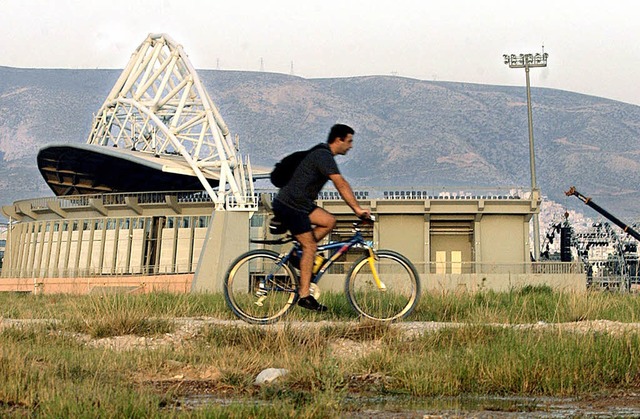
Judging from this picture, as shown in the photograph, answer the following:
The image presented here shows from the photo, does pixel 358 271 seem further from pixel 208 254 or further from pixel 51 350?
pixel 208 254

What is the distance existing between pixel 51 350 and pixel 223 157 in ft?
179

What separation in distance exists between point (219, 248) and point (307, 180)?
46174mm

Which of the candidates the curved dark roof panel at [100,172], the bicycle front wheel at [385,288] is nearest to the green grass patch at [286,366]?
the bicycle front wheel at [385,288]

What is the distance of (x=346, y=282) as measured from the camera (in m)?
9.59

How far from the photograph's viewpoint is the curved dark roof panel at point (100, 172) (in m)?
73.8

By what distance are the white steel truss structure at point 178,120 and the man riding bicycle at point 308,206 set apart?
159 ft

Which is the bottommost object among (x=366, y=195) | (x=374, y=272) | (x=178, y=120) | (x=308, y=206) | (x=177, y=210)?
(x=374, y=272)

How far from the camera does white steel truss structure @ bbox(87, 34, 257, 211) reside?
61.7 metres

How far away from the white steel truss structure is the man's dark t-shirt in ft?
159

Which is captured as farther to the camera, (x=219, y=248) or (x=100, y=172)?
(x=100, y=172)

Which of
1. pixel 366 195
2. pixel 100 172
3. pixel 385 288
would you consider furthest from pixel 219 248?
pixel 385 288

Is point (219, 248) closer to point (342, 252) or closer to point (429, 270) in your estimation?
point (429, 270)

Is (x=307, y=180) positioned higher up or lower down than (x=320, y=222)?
higher up

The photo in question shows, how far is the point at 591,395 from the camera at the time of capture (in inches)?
256
